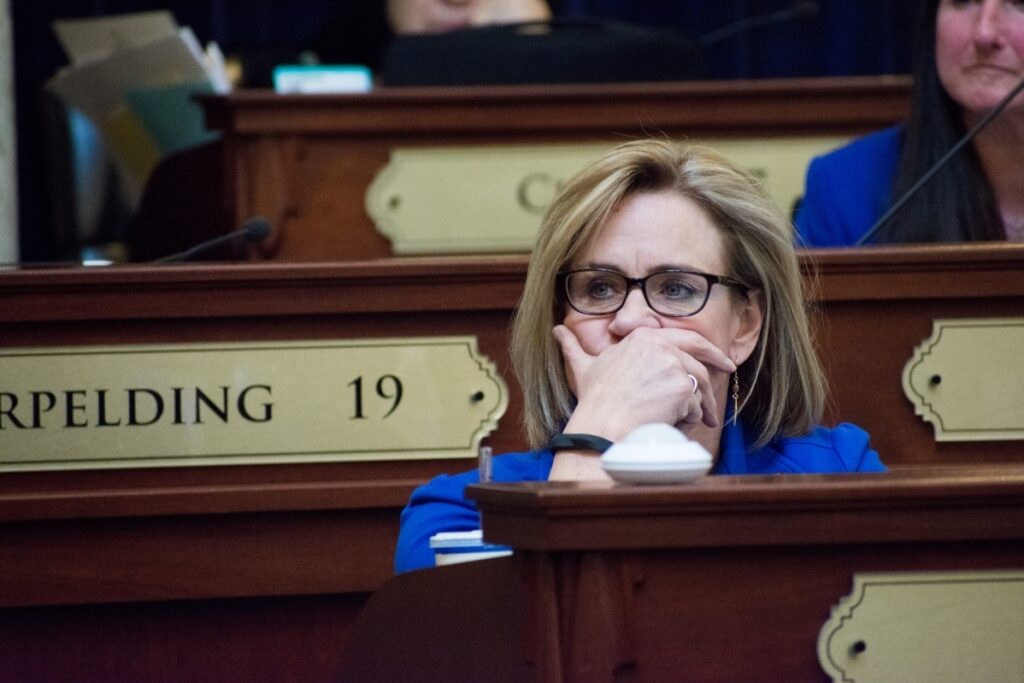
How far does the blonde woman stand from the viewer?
196 centimetres

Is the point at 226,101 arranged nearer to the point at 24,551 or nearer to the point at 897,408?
the point at 24,551

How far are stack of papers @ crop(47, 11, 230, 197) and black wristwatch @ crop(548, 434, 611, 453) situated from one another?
8.18 feet

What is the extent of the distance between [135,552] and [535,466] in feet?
2.18

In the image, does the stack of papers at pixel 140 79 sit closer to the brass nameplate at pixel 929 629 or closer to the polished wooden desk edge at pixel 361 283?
the polished wooden desk edge at pixel 361 283

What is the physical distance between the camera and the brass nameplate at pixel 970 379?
2.33 metres

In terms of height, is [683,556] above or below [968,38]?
below

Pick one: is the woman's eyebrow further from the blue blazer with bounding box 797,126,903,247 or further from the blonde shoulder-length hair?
the blue blazer with bounding box 797,126,903,247

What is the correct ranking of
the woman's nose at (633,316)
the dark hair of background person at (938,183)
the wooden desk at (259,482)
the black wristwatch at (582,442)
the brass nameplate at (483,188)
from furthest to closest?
the brass nameplate at (483,188), the dark hair of background person at (938,183), the wooden desk at (259,482), the woman's nose at (633,316), the black wristwatch at (582,442)

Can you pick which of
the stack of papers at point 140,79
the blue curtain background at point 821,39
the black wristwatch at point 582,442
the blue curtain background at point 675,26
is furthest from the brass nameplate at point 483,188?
the blue curtain background at point 821,39

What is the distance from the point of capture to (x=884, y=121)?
3898 mm

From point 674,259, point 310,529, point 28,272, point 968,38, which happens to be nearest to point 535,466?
point 674,259

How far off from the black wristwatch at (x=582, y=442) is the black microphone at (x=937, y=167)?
946mm

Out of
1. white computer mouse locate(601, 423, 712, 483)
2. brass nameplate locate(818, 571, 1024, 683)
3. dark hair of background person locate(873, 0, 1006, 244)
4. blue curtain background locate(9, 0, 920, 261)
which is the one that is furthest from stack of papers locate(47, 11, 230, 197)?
brass nameplate locate(818, 571, 1024, 683)

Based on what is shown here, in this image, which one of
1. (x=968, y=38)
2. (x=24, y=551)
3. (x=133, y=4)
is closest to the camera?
(x=24, y=551)
